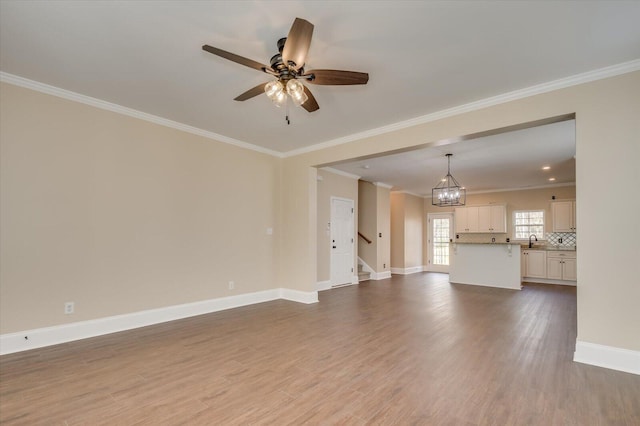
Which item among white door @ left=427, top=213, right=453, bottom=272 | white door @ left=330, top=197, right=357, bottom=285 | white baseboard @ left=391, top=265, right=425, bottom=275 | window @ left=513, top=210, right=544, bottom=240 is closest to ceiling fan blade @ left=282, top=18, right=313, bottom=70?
white door @ left=330, top=197, right=357, bottom=285

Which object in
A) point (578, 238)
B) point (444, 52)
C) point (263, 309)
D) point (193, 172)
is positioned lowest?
point (263, 309)

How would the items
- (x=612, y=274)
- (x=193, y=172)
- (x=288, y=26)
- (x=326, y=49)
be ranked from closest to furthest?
Result: (x=288, y=26) → (x=326, y=49) → (x=612, y=274) → (x=193, y=172)

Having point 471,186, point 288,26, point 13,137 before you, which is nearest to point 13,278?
point 13,137

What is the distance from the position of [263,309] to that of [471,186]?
24.0ft

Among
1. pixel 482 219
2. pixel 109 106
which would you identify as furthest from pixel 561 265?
pixel 109 106

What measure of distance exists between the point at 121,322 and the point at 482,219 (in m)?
9.72

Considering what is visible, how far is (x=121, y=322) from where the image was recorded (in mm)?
3832

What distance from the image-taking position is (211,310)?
4785 mm

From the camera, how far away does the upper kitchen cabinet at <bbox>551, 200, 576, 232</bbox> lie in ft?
26.9

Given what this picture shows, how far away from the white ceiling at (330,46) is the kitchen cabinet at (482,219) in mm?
6925

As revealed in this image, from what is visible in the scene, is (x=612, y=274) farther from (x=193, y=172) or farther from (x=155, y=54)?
(x=193, y=172)

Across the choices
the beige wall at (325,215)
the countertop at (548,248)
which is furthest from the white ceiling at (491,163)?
the countertop at (548,248)

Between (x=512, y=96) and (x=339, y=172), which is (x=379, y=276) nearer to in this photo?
(x=339, y=172)

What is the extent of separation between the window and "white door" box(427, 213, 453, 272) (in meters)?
1.94
